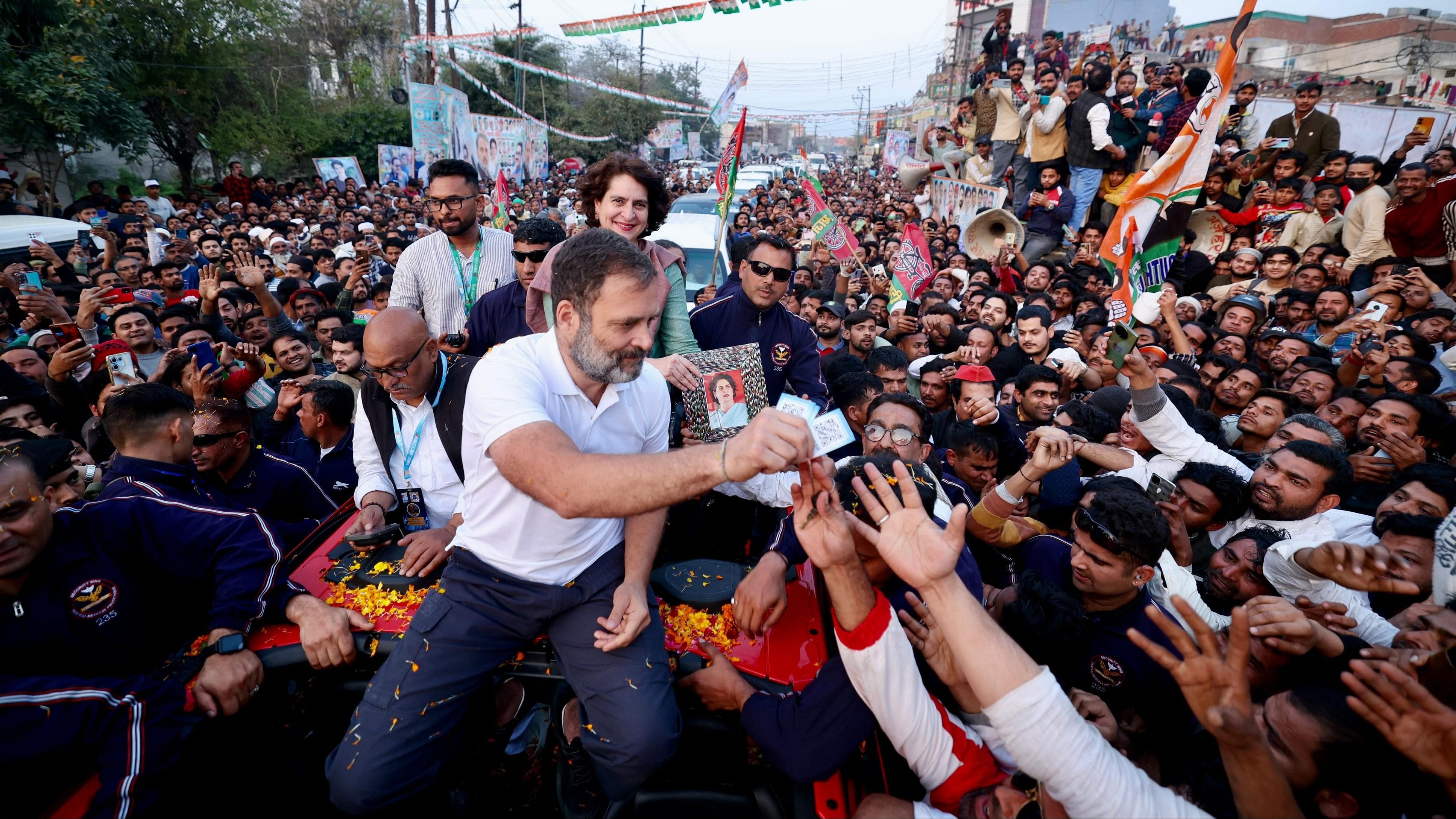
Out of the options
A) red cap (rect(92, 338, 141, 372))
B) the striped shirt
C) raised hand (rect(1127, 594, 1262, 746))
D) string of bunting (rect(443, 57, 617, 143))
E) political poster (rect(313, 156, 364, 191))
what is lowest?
red cap (rect(92, 338, 141, 372))

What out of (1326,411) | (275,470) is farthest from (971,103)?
(275,470)

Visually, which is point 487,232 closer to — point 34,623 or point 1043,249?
point 34,623

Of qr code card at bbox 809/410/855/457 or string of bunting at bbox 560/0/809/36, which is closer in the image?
qr code card at bbox 809/410/855/457

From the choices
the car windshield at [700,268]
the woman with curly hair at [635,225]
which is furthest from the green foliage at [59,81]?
the woman with curly hair at [635,225]

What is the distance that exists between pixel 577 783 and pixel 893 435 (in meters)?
2.11

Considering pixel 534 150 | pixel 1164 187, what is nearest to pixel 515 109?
pixel 534 150

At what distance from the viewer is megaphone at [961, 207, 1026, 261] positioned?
10.6m

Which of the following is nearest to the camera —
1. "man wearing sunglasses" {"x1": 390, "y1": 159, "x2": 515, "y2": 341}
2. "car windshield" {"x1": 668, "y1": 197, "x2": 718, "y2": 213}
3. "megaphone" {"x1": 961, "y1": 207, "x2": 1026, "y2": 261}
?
"man wearing sunglasses" {"x1": 390, "y1": 159, "x2": 515, "y2": 341}

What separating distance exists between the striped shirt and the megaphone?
870 centimetres

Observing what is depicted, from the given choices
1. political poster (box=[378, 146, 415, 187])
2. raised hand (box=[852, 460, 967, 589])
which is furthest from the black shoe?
political poster (box=[378, 146, 415, 187])

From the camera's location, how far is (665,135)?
40.8m

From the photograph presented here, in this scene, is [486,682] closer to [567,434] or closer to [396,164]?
[567,434]

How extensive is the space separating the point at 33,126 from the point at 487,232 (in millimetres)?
16962

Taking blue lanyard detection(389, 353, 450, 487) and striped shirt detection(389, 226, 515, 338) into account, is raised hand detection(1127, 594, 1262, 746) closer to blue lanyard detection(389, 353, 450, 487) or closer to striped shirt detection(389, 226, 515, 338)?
blue lanyard detection(389, 353, 450, 487)
